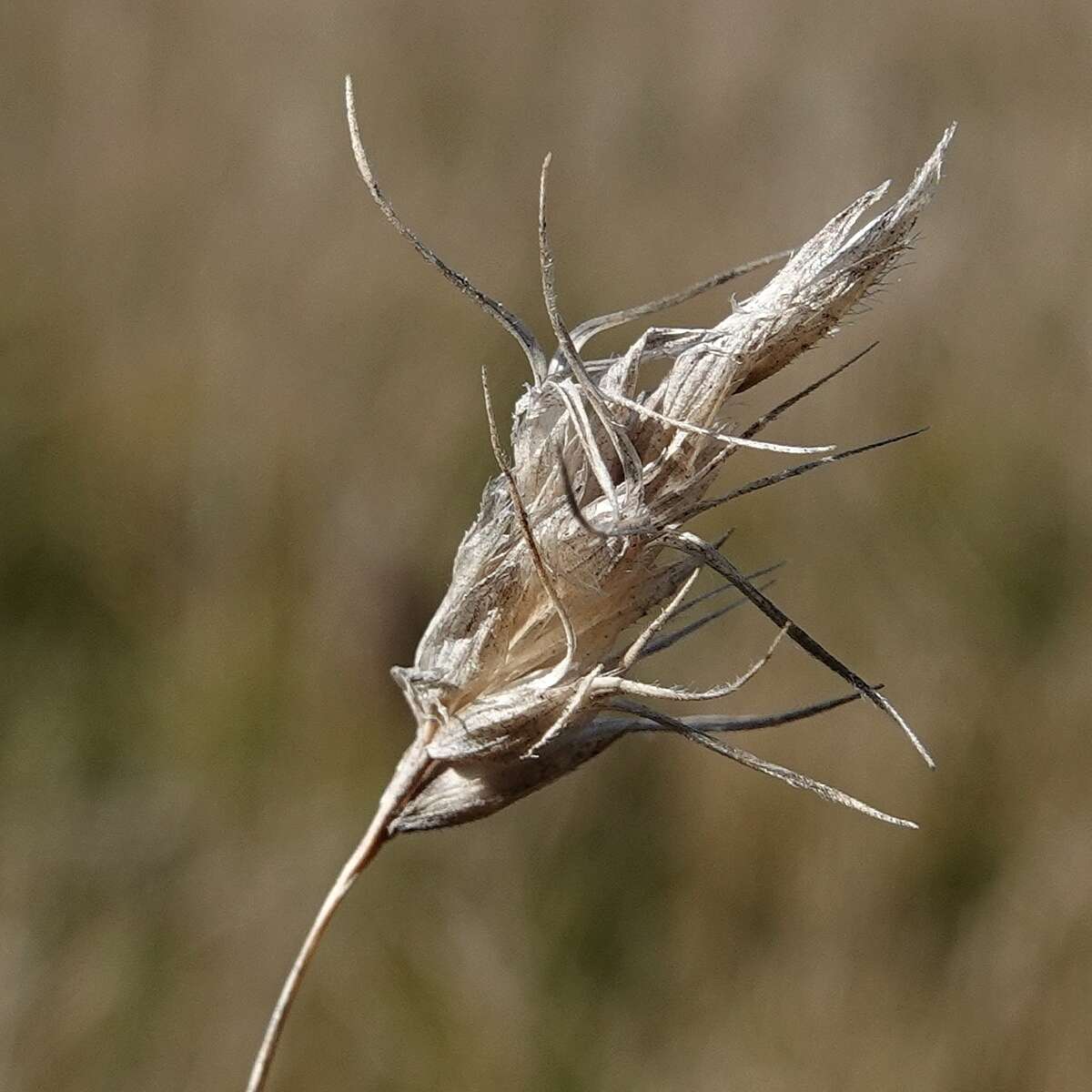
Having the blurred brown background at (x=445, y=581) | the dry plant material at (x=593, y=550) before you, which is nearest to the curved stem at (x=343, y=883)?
the dry plant material at (x=593, y=550)

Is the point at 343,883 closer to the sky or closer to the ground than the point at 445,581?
closer to the ground

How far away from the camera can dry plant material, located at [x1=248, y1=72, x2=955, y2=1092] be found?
0.64 meters

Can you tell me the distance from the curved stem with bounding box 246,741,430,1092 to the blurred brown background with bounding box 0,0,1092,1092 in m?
1.13

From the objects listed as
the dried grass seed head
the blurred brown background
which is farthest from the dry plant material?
the blurred brown background

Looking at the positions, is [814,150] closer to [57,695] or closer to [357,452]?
[357,452]

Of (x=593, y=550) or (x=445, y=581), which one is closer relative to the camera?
(x=593, y=550)

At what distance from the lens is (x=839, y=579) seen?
268cm

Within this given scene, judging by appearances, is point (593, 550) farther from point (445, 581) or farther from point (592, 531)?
point (445, 581)

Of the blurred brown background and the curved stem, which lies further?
the blurred brown background

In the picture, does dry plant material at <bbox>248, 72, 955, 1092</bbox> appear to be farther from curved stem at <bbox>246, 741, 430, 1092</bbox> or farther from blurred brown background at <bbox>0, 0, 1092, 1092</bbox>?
blurred brown background at <bbox>0, 0, 1092, 1092</bbox>

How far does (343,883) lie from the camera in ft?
2.25

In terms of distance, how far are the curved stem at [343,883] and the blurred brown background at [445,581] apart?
44.4 inches

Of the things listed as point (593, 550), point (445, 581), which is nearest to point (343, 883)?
point (593, 550)

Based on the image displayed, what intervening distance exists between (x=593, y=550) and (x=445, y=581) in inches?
76.4
